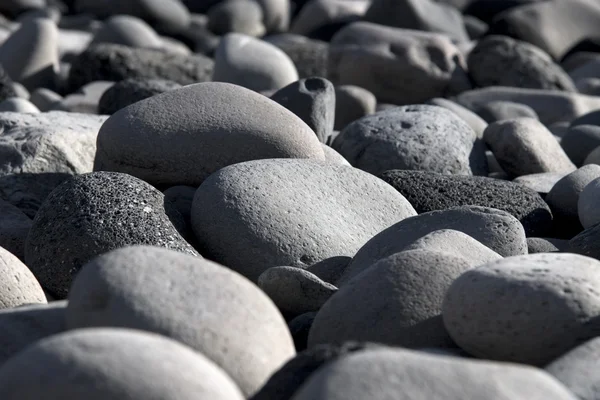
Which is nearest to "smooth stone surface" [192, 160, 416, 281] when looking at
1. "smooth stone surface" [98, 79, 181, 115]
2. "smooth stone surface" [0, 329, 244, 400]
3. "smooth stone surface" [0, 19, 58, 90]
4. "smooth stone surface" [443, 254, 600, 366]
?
"smooth stone surface" [443, 254, 600, 366]

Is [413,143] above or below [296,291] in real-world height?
below

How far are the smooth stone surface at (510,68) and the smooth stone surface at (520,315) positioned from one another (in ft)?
24.5

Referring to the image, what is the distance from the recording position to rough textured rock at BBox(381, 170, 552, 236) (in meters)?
5.09

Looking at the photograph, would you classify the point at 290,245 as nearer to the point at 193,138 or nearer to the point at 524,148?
the point at 193,138

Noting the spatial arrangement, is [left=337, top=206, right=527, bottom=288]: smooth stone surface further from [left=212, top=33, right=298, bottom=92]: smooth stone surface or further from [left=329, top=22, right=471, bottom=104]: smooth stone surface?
[left=329, top=22, right=471, bottom=104]: smooth stone surface

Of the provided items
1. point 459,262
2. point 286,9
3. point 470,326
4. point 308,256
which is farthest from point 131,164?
point 286,9

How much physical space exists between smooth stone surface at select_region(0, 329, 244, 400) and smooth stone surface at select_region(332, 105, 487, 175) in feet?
12.2

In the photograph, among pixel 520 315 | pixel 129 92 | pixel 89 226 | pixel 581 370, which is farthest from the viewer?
pixel 129 92

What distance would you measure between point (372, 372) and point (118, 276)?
0.86 metres

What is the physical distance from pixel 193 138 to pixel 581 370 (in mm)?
2610

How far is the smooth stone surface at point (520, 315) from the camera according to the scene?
9.55ft

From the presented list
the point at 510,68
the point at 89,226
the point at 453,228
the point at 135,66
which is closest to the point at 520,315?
the point at 453,228

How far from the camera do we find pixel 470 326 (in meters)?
2.93

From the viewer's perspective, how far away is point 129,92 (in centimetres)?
672
